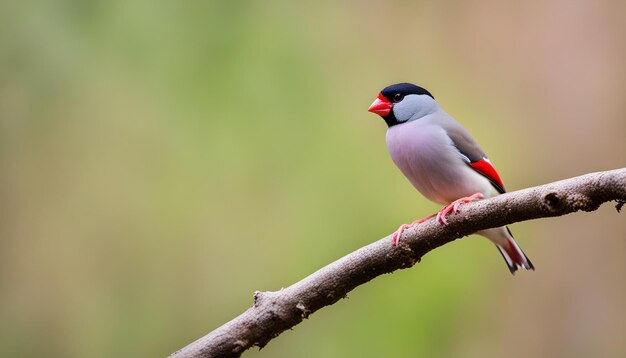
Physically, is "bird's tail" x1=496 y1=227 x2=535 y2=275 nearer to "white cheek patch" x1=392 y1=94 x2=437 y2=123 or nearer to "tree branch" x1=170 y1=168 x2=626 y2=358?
"white cheek patch" x1=392 y1=94 x2=437 y2=123

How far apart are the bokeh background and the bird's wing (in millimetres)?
921

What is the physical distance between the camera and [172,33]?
2.71 m

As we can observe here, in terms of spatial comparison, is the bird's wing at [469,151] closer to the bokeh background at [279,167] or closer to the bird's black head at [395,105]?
the bird's black head at [395,105]

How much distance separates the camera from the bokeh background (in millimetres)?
2498

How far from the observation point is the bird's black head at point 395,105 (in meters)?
1.70

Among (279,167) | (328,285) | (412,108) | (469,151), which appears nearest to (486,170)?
(469,151)

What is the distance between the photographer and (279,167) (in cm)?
265

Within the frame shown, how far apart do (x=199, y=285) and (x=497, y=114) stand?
1187 millimetres

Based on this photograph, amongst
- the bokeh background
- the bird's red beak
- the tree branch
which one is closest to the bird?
the bird's red beak

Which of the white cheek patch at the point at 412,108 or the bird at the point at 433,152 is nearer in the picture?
the bird at the point at 433,152

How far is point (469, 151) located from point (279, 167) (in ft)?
3.62

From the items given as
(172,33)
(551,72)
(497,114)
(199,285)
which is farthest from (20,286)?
(551,72)

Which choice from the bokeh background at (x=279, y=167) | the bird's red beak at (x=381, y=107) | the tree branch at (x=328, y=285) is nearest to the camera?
the tree branch at (x=328, y=285)

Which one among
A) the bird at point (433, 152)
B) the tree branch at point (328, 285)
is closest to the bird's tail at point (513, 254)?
the bird at point (433, 152)
